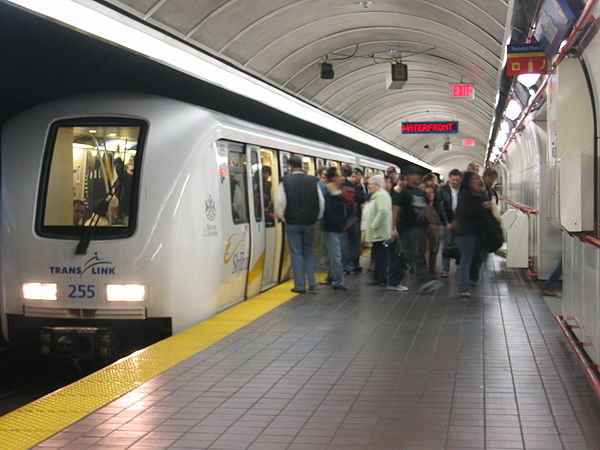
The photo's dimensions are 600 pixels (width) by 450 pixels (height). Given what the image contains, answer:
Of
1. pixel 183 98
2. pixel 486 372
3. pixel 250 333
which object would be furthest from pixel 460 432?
pixel 183 98

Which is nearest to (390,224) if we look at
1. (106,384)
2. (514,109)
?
(514,109)

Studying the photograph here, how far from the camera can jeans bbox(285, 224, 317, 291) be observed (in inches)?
413

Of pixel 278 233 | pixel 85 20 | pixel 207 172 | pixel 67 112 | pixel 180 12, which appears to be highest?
pixel 180 12

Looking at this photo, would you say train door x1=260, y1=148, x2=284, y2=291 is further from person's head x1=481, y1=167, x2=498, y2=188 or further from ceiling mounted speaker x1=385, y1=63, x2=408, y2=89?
ceiling mounted speaker x1=385, y1=63, x2=408, y2=89

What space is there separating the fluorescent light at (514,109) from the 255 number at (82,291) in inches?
372

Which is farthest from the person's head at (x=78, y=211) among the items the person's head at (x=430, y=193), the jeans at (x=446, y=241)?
the jeans at (x=446, y=241)

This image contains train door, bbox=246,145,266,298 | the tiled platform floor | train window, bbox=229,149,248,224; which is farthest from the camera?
train door, bbox=246,145,266,298

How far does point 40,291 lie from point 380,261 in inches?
213

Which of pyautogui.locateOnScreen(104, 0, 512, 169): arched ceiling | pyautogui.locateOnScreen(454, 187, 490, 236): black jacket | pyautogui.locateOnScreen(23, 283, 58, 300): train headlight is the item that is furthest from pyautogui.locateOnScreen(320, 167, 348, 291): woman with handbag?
pyautogui.locateOnScreen(23, 283, 58, 300): train headlight

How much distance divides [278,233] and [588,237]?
5.96m

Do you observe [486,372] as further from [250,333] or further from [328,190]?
[328,190]

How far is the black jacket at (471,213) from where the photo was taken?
984 centimetres

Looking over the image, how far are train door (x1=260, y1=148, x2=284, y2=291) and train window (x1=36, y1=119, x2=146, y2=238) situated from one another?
3.14m

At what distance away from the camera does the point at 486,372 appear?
20.7ft
